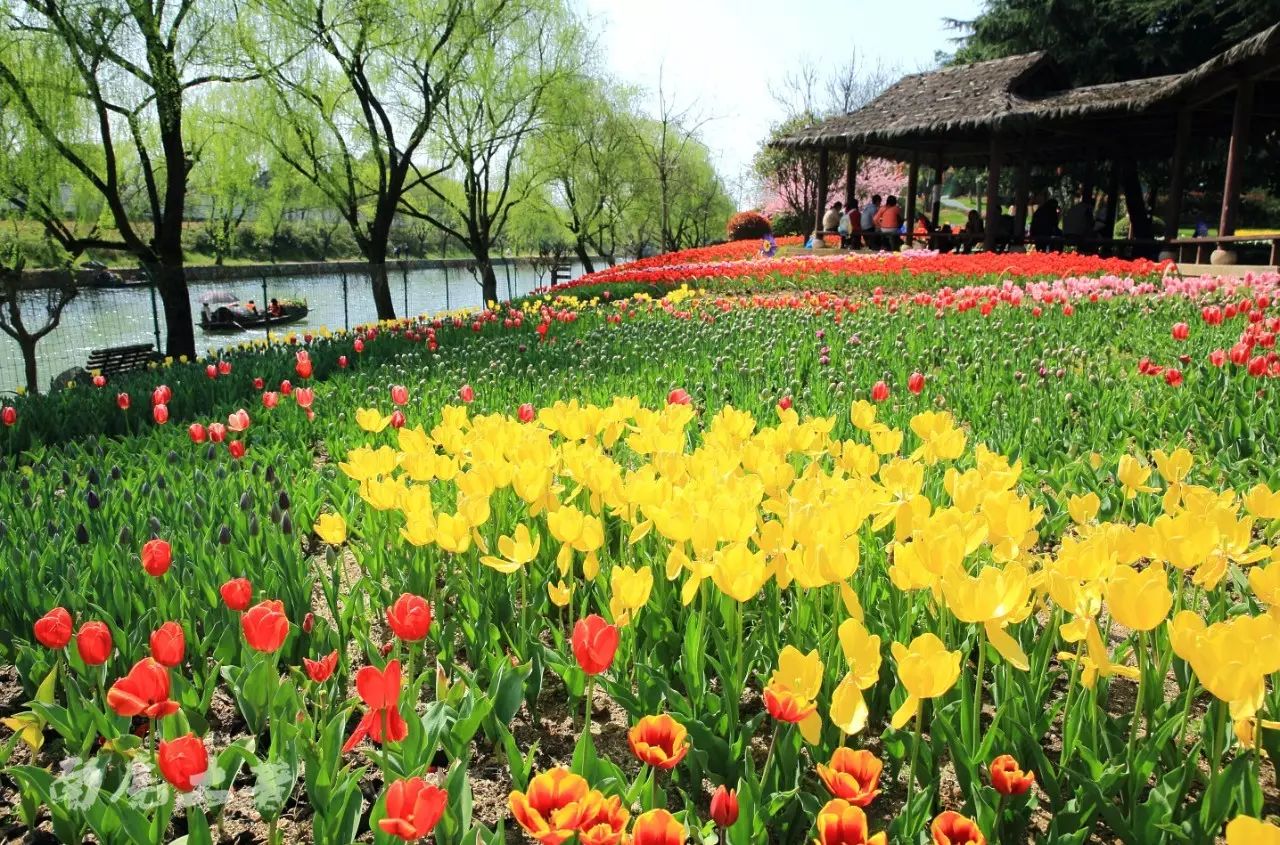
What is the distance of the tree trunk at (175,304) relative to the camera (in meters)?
14.0

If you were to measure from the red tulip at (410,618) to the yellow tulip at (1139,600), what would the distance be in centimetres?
107

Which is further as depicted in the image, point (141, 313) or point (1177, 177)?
point (141, 313)

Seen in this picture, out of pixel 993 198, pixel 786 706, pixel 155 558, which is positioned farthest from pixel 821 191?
pixel 786 706

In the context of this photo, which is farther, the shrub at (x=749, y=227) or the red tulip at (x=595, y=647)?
the shrub at (x=749, y=227)

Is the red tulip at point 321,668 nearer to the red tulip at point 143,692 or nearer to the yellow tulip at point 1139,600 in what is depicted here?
the red tulip at point 143,692

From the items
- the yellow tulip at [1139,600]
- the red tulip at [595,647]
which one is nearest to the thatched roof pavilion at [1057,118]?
the yellow tulip at [1139,600]

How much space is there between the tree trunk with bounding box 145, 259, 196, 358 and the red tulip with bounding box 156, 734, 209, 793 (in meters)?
14.6

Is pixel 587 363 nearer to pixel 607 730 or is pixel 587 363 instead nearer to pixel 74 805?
pixel 607 730

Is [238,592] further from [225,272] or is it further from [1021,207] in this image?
[225,272]

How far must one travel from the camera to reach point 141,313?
27.6m

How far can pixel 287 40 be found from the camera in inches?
701

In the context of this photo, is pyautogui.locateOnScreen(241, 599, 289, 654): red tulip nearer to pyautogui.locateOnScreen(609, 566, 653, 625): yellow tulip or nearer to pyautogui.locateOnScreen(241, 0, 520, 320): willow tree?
pyautogui.locateOnScreen(609, 566, 653, 625): yellow tulip

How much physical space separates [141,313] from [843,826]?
31.6m

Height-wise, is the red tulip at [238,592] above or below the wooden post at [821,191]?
below
